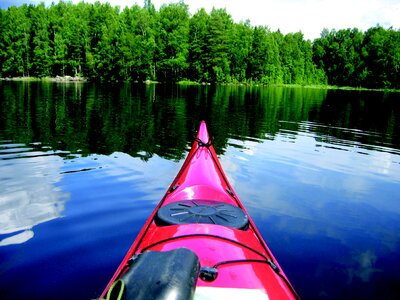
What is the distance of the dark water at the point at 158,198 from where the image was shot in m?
4.61

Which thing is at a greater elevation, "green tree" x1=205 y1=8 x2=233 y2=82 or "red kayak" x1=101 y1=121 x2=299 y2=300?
"green tree" x1=205 y1=8 x2=233 y2=82

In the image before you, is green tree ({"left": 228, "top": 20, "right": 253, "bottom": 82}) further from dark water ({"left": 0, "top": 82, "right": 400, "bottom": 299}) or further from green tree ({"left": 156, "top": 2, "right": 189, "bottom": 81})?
dark water ({"left": 0, "top": 82, "right": 400, "bottom": 299})

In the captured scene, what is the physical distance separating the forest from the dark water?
178ft

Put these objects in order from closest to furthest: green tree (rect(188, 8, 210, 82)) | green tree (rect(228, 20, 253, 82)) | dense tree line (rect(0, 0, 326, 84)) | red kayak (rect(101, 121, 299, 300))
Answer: red kayak (rect(101, 121, 299, 300)) < dense tree line (rect(0, 0, 326, 84)) < green tree (rect(188, 8, 210, 82)) < green tree (rect(228, 20, 253, 82))

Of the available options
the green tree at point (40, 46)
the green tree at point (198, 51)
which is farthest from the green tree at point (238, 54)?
the green tree at point (40, 46)

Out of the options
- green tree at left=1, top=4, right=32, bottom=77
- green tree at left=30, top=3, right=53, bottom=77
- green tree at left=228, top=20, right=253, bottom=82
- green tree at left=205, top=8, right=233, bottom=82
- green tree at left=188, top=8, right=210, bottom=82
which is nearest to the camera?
green tree at left=1, top=4, right=32, bottom=77

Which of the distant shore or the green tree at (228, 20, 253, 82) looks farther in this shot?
the green tree at (228, 20, 253, 82)

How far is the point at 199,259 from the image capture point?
296 centimetres

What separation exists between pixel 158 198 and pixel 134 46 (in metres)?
64.5

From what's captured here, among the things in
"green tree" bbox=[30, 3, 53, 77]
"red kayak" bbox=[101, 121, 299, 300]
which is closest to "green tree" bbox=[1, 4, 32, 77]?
"green tree" bbox=[30, 3, 53, 77]

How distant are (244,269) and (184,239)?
0.70 meters

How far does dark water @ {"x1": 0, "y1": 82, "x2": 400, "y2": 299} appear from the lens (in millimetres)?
4605

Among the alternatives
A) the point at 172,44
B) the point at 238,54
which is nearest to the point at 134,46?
the point at 172,44

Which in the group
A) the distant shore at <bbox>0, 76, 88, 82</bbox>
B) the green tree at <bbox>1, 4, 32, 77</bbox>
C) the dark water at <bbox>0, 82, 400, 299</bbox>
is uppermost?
the green tree at <bbox>1, 4, 32, 77</bbox>
